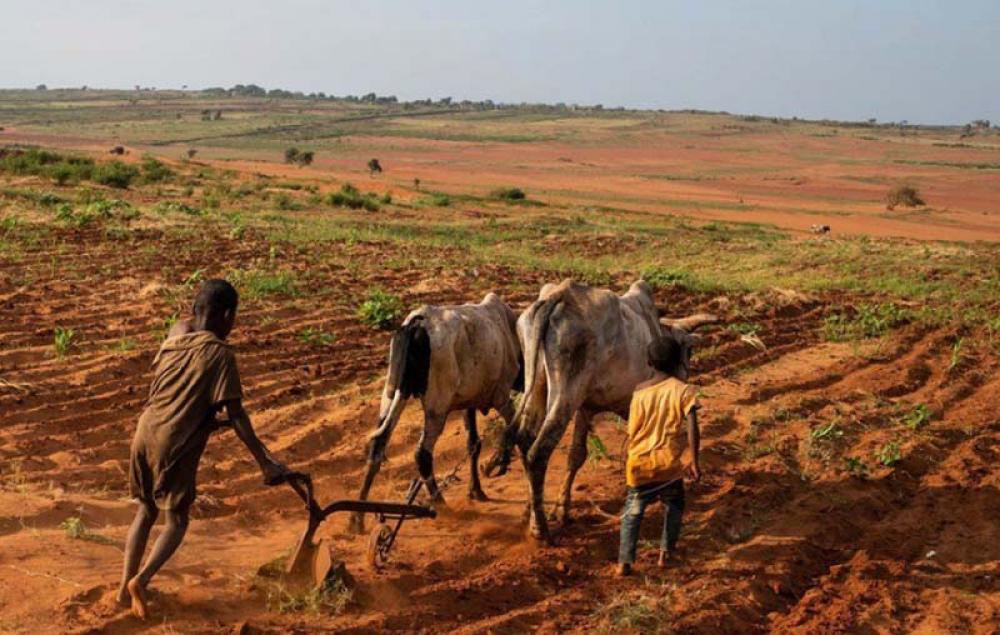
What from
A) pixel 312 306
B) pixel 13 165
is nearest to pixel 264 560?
pixel 312 306

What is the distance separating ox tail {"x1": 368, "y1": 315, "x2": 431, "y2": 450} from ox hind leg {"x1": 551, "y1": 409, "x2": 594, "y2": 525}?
1212 mm

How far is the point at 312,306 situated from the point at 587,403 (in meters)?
6.94

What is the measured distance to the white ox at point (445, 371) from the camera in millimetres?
7223

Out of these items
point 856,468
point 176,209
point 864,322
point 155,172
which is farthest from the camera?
point 155,172

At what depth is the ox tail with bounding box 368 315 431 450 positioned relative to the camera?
23.6 feet

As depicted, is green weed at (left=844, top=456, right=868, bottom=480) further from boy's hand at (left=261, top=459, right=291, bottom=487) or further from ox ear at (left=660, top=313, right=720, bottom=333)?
boy's hand at (left=261, top=459, right=291, bottom=487)

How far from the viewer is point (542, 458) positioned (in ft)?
23.3

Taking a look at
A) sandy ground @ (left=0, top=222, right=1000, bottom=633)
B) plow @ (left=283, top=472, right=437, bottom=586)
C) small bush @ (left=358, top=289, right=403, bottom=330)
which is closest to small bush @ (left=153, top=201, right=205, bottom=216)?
sandy ground @ (left=0, top=222, right=1000, bottom=633)

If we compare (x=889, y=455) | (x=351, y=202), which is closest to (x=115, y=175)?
(x=351, y=202)

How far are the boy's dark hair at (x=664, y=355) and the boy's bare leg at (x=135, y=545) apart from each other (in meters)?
3.05

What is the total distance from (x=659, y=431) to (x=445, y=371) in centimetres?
171

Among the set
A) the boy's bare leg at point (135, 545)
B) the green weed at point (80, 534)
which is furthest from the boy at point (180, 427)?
the green weed at point (80, 534)

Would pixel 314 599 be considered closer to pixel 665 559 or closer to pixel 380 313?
pixel 665 559

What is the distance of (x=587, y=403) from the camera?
762 cm
